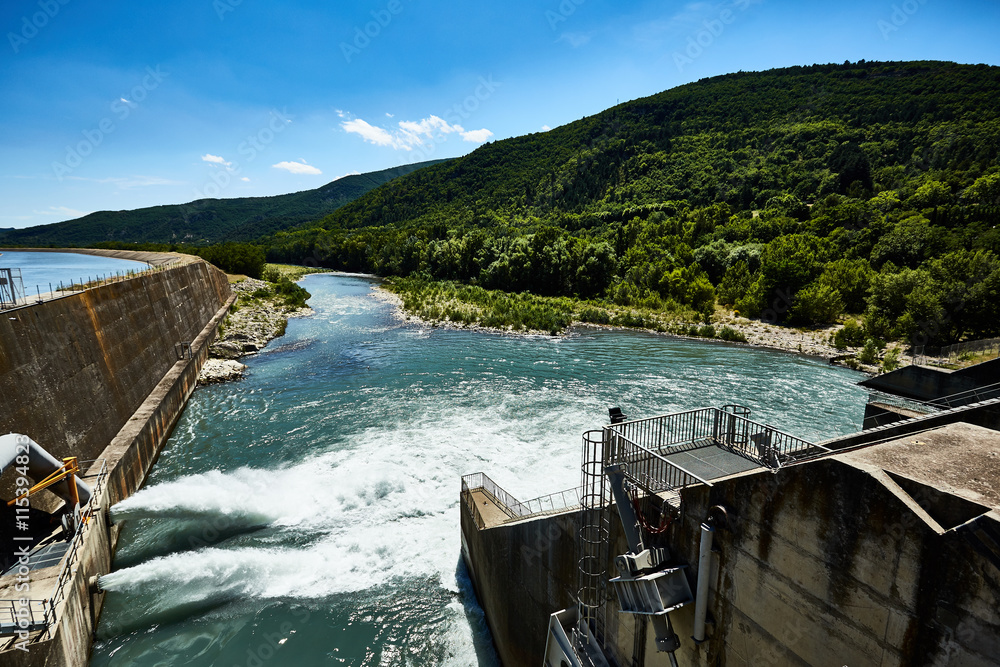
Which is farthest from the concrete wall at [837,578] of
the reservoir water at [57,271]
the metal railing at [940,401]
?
the reservoir water at [57,271]

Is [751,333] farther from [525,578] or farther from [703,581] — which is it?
[703,581]

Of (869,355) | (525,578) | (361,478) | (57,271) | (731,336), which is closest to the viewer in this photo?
(525,578)

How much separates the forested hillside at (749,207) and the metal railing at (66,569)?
46.7m

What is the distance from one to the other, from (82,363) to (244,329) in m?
24.7

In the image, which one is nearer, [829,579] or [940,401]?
[829,579]

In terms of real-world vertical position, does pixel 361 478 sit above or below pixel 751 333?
above

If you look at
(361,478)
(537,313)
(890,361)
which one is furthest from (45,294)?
(890,361)

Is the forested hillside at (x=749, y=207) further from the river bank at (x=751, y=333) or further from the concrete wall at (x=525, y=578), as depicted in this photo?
the concrete wall at (x=525, y=578)

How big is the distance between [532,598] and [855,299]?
4880 cm

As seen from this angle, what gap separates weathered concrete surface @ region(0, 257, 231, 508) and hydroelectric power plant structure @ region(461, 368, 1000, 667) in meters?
13.1

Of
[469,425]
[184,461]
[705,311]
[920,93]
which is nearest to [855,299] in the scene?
[705,311]

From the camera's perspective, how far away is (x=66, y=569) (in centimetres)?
972

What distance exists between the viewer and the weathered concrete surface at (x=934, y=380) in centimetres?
1299

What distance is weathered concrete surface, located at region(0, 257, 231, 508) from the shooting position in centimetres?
1223
